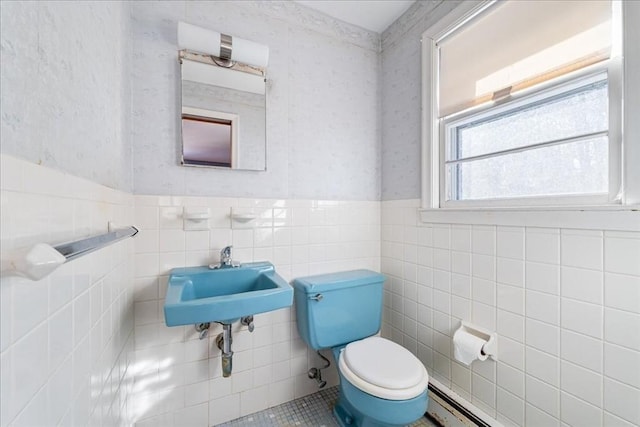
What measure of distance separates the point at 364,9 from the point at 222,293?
6.06 ft

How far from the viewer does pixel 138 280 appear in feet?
4.06

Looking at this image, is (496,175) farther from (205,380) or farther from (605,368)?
(205,380)

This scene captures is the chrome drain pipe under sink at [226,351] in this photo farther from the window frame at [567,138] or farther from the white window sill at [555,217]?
the window frame at [567,138]

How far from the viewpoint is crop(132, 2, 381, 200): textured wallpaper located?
1.27 m

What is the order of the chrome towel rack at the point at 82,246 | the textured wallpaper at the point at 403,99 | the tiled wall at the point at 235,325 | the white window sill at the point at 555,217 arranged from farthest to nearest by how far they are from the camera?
the textured wallpaper at the point at 403,99 → the tiled wall at the point at 235,325 → the white window sill at the point at 555,217 → the chrome towel rack at the point at 82,246

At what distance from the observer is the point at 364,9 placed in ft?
5.31

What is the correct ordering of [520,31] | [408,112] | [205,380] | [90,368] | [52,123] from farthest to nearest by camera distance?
[408,112], [205,380], [520,31], [90,368], [52,123]

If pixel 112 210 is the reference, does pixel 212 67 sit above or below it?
above

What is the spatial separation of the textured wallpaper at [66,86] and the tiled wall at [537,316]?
1.50 m

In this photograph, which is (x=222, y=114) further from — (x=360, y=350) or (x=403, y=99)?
(x=360, y=350)

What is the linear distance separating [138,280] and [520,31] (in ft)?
6.71

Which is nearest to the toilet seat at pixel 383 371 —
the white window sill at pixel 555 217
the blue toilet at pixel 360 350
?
the blue toilet at pixel 360 350

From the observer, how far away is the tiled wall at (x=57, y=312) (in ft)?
1.30

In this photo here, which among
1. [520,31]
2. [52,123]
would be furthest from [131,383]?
[520,31]
